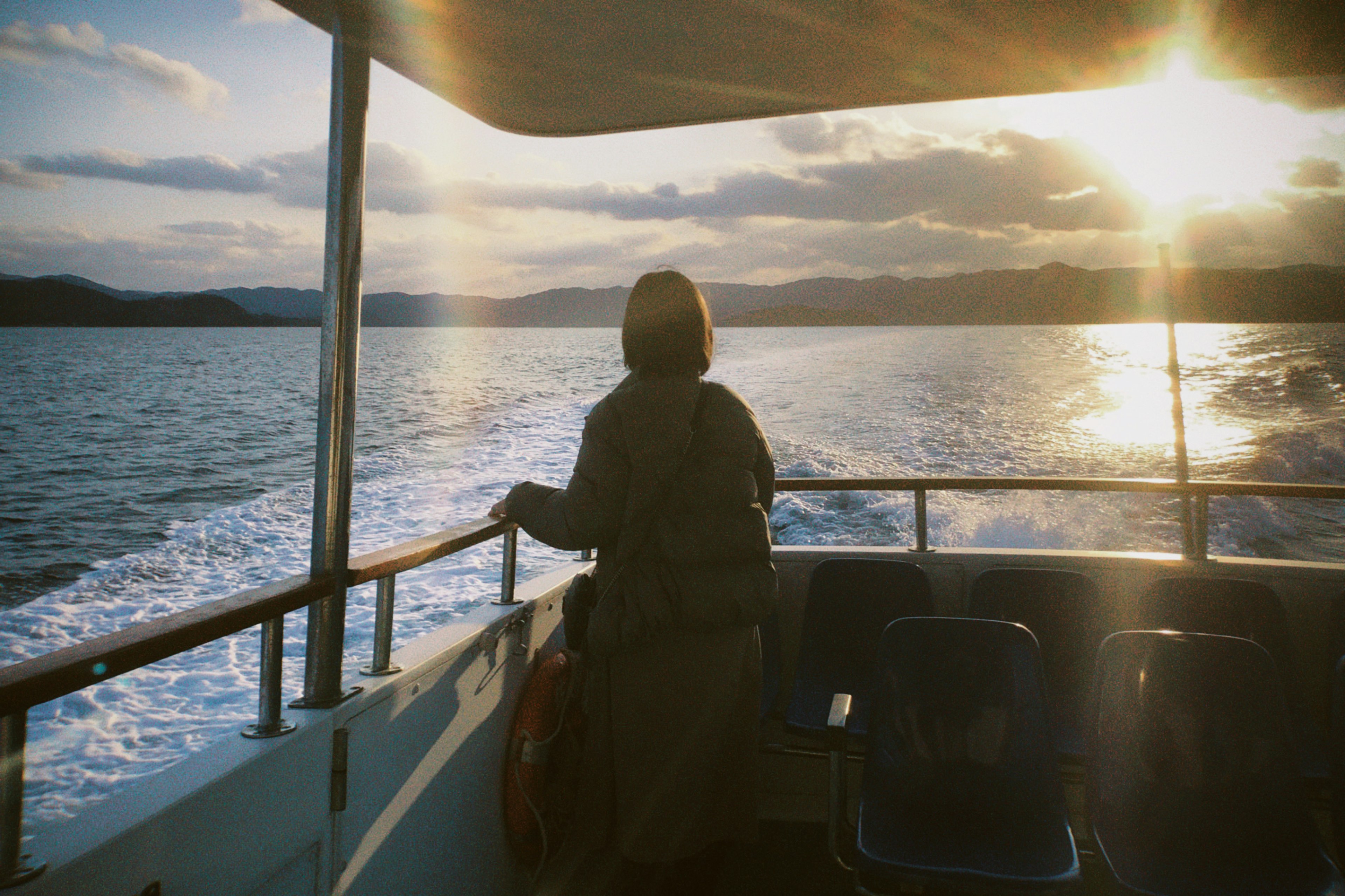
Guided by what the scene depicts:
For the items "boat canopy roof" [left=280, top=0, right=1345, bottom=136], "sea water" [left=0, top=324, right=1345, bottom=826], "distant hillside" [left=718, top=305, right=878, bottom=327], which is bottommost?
"sea water" [left=0, top=324, right=1345, bottom=826]

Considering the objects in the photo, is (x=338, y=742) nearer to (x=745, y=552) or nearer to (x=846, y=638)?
(x=745, y=552)

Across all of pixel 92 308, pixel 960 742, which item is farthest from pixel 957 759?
pixel 92 308

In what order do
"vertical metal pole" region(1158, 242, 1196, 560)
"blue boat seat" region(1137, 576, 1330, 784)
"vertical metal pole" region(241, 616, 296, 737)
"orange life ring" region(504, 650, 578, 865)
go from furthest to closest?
"vertical metal pole" region(1158, 242, 1196, 560)
"blue boat seat" region(1137, 576, 1330, 784)
"orange life ring" region(504, 650, 578, 865)
"vertical metal pole" region(241, 616, 296, 737)

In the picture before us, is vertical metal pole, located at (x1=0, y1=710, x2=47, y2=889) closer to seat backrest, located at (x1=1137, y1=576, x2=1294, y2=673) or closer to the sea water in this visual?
seat backrest, located at (x1=1137, y1=576, x2=1294, y2=673)

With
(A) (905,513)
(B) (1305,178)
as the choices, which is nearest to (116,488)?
(A) (905,513)

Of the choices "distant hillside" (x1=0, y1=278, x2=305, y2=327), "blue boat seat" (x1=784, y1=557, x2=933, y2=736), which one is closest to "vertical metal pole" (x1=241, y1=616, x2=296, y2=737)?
"blue boat seat" (x1=784, y1=557, x2=933, y2=736)

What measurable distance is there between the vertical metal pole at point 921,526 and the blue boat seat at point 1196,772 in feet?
2.91

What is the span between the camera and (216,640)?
1.03 m

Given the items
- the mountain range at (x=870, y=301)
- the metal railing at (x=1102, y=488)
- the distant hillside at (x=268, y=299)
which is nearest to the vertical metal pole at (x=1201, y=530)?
the metal railing at (x=1102, y=488)

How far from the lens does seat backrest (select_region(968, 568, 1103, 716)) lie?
7.26 feet

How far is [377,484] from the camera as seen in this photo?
11.0 m

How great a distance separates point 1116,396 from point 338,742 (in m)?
21.3

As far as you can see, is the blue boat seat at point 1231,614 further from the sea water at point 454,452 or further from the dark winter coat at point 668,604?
the sea water at point 454,452

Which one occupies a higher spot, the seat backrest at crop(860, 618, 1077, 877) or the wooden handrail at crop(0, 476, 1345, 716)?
the wooden handrail at crop(0, 476, 1345, 716)
